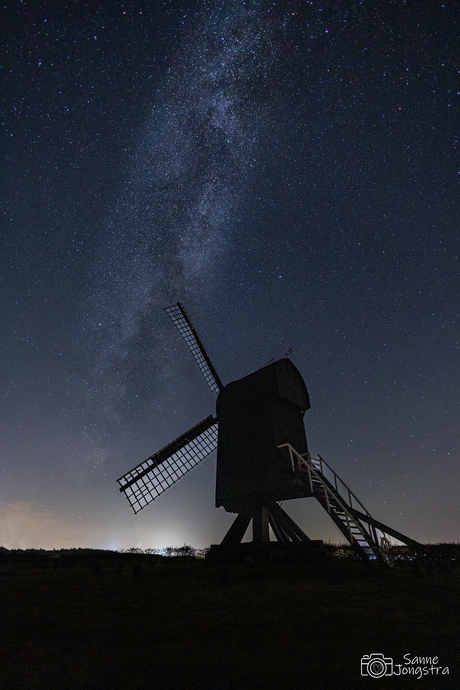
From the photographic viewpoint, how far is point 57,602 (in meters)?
9.07

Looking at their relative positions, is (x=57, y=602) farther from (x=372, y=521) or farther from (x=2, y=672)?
(x=372, y=521)

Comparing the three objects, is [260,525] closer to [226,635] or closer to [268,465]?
[268,465]

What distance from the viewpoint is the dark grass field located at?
4.11 meters

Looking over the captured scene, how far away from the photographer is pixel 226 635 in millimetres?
5656

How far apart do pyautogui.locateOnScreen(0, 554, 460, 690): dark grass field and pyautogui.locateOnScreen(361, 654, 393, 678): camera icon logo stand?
85 mm

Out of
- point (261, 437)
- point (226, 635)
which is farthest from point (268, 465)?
point (226, 635)

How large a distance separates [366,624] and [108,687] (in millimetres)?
4689

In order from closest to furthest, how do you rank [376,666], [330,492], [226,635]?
[376,666], [226,635], [330,492]

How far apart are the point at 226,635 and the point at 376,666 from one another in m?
2.41

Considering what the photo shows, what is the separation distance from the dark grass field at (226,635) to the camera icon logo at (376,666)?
85mm

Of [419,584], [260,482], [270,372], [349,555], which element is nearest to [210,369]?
[270,372]

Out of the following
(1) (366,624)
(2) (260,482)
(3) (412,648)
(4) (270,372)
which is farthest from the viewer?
(4) (270,372)

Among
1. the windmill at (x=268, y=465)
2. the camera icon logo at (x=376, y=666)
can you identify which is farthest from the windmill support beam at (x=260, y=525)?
the camera icon logo at (x=376, y=666)

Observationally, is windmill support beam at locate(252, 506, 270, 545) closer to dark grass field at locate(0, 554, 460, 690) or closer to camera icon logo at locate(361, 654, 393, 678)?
dark grass field at locate(0, 554, 460, 690)
